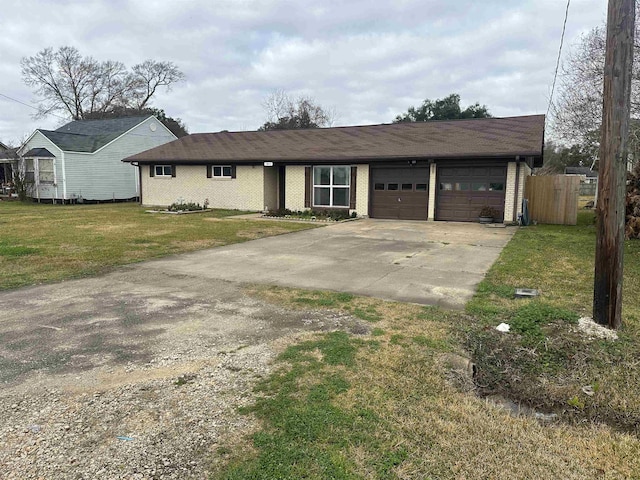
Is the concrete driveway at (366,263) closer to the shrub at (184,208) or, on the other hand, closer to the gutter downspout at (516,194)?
the gutter downspout at (516,194)

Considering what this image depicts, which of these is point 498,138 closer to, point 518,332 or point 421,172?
point 421,172

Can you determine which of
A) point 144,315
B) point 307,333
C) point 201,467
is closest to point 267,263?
point 144,315

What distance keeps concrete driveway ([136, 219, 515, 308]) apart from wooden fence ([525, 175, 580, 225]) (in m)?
4.88

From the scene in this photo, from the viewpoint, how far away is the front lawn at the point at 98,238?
7.99 meters

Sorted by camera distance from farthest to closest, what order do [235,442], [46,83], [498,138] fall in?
[46,83]
[498,138]
[235,442]

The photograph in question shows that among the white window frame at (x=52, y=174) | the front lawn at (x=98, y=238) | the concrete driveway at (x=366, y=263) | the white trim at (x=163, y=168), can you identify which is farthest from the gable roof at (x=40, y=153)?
the concrete driveway at (x=366, y=263)

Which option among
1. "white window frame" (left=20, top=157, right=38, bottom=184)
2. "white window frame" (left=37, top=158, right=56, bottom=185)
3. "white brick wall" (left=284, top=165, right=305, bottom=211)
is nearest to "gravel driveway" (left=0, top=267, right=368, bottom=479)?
"white brick wall" (left=284, top=165, right=305, bottom=211)

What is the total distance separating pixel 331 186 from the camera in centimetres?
1948

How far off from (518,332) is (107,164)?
89.8 feet

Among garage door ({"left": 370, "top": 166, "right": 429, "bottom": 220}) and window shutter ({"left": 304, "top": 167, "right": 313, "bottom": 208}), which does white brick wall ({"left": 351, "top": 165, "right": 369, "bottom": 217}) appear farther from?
window shutter ({"left": 304, "top": 167, "right": 313, "bottom": 208})

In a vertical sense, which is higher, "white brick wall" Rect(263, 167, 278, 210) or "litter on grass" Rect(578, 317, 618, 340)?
"white brick wall" Rect(263, 167, 278, 210)

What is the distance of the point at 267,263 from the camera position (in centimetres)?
869

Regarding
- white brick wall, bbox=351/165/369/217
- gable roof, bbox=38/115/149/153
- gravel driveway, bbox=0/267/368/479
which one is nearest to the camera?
gravel driveway, bbox=0/267/368/479

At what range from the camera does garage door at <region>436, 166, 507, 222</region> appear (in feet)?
53.5
